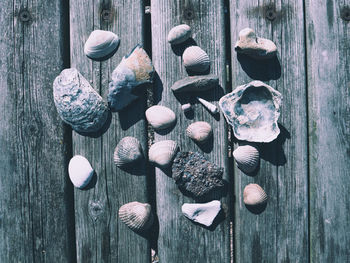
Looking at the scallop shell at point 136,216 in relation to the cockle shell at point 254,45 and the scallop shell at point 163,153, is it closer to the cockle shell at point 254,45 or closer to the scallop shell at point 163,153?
the scallop shell at point 163,153

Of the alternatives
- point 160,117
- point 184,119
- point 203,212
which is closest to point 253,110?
point 184,119

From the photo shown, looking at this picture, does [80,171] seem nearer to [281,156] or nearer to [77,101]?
[77,101]

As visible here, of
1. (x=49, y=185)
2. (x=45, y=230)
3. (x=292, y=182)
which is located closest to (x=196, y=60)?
(x=292, y=182)

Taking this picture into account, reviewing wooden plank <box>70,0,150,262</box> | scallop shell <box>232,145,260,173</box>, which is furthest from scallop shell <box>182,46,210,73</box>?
scallop shell <box>232,145,260,173</box>

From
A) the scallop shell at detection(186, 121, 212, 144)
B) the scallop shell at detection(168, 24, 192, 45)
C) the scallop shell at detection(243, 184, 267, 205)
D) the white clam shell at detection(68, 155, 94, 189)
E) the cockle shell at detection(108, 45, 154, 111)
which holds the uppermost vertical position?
the scallop shell at detection(168, 24, 192, 45)

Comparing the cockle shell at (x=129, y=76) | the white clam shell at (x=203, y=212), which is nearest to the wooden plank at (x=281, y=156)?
the white clam shell at (x=203, y=212)

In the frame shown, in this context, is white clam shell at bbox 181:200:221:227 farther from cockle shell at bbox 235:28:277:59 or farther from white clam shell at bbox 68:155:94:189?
cockle shell at bbox 235:28:277:59

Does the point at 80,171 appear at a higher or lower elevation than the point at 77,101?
lower
